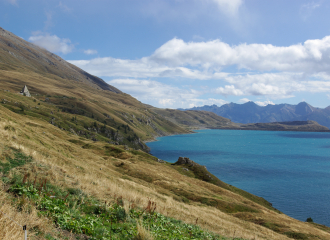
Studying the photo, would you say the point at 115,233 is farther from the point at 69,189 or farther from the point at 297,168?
the point at 297,168

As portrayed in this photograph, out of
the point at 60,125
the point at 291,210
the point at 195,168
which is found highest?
the point at 60,125

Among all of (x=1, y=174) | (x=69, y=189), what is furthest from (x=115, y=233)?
(x=1, y=174)

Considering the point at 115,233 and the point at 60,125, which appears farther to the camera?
the point at 60,125

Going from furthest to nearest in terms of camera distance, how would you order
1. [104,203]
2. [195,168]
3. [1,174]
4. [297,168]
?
[297,168] → [195,168] → [104,203] → [1,174]

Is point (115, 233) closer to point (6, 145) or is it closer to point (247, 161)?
point (6, 145)

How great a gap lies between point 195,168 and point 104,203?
251 ft

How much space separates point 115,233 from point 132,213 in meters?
3.90

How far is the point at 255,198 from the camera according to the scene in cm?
7369

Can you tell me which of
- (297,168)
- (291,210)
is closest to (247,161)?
(297,168)

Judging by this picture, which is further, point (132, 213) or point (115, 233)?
point (132, 213)

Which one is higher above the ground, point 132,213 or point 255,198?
point 132,213

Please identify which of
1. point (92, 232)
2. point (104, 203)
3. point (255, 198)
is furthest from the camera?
point (255, 198)

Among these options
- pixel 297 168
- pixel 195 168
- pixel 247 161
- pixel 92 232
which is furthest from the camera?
pixel 247 161

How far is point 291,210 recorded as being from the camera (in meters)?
76.4
